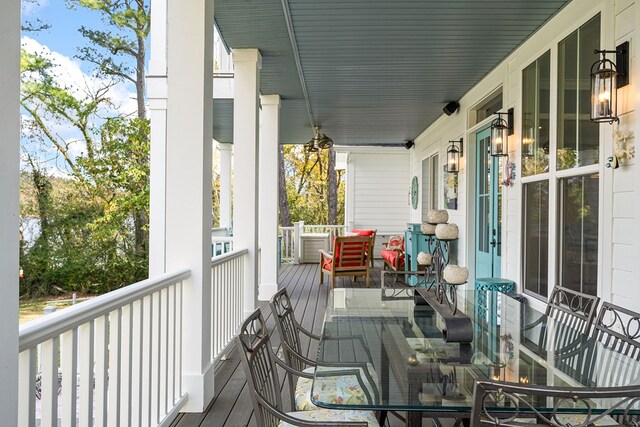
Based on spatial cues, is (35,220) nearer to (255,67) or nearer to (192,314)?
(255,67)

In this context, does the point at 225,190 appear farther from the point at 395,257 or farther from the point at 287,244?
the point at 395,257

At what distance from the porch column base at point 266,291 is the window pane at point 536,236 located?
11.1 ft

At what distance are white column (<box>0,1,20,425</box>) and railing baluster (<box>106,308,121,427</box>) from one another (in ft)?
2.65

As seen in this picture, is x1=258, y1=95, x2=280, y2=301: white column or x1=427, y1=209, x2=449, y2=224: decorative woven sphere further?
x1=258, y1=95, x2=280, y2=301: white column

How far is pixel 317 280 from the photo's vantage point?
845 centimetres

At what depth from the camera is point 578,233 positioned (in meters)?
3.32

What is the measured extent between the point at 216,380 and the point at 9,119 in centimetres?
267

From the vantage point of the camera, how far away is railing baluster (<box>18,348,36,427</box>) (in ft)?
4.45

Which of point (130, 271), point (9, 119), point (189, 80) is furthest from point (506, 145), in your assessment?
point (130, 271)

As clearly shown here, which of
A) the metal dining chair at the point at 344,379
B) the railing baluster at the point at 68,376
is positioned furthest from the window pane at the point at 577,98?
the railing baluster at the point at 68,376

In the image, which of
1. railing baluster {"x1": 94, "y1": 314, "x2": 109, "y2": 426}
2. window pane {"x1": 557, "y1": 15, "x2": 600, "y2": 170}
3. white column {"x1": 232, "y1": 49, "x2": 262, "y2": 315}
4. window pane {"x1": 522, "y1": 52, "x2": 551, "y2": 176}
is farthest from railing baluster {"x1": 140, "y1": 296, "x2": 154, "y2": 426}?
window pane {"x1": 522, "y1": 52, "x2": 551, "y2": 176}

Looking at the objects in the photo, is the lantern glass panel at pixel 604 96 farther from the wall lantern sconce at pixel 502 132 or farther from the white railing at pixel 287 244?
the white railing at pixel 287 244

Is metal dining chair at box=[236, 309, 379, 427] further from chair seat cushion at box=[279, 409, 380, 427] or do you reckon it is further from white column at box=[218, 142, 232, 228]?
white column at box=[218, 142, 232, 228]

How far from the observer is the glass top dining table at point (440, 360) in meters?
1.49
